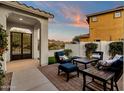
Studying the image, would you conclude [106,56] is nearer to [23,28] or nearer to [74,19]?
[74,19]

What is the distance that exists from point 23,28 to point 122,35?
9.50m

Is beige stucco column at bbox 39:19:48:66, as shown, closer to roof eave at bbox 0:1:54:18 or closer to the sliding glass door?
roof eave at bbox 0:1:54:18

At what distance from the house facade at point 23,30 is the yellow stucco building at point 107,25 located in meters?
7.47

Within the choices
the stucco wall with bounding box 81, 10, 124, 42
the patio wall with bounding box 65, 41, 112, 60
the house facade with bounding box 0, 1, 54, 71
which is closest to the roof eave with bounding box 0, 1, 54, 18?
the house facade with bounding box 0, 1, 54, 71

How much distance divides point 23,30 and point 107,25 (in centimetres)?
904

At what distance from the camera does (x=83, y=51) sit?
9.67 m

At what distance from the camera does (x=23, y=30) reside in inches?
343

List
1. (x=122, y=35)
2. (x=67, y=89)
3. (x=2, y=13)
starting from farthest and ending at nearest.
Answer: (x=122, y=35) → (x=2, y=13) → (x=67, y=89)

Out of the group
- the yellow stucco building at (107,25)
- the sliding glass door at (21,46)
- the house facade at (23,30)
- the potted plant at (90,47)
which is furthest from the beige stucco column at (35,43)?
the yellow stucco building at (107,25)

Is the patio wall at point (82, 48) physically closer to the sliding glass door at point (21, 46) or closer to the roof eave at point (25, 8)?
the sliding glass door at point (21, 46)

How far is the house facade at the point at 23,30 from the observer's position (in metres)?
5.23

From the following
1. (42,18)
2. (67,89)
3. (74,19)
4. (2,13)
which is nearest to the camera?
(67,89)

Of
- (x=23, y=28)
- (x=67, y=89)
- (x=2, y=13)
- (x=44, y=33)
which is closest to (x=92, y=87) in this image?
(x=67, y=89)

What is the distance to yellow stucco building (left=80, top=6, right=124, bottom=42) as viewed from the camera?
11150mm
